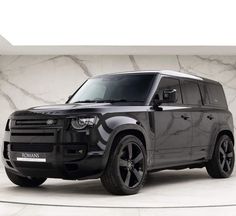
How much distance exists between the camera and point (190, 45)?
39.5ft

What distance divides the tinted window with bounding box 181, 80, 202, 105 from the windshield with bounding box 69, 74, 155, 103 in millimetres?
Result: 915

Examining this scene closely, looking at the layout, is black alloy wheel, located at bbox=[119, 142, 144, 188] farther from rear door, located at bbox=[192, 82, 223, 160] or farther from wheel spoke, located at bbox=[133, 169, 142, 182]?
rear door, located at bbox=[192, 82, 223, 160]

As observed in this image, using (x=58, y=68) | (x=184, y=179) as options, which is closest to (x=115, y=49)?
(x=58, y=68)

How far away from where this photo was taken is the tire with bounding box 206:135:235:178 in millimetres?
8664

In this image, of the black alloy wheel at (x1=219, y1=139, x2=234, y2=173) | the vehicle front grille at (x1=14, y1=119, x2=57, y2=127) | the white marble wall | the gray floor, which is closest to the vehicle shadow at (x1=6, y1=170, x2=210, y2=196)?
the gray floor

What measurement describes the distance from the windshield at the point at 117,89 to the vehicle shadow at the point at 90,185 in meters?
1.28

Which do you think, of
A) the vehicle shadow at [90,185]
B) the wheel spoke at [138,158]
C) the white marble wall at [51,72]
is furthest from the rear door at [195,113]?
the white marble wall at [51,72]

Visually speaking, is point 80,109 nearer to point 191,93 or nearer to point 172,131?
point 172,131

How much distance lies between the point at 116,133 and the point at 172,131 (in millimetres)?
1374

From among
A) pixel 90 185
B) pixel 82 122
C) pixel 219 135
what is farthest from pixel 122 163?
pixel 219 135
